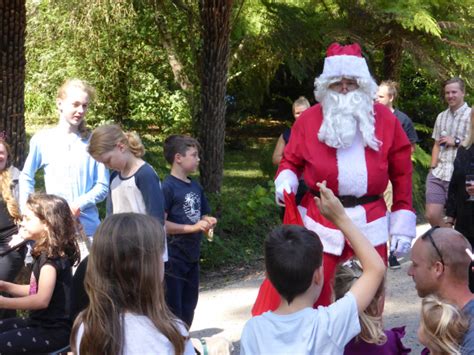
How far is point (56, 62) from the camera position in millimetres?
16281

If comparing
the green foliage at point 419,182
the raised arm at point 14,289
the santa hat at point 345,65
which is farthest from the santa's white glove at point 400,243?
the green foliage at point 419,182

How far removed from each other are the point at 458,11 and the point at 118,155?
9396 millimetres

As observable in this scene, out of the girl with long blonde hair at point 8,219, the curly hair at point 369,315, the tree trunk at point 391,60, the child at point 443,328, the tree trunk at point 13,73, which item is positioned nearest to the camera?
the child at point 443,328

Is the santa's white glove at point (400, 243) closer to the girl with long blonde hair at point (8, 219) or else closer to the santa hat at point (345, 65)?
the santa hat at point (345, 65)

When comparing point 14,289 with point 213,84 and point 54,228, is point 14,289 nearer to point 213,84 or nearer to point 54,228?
point 54,228

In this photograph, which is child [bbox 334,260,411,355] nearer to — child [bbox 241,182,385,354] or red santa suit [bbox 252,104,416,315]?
child [bbox 241,182,385,354]

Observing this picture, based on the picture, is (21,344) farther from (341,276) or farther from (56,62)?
(56,62)

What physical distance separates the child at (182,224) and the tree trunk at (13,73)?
2.69 m

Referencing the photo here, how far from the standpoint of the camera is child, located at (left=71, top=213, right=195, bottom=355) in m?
2.74

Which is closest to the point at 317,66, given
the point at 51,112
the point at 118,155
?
the point at 51,112

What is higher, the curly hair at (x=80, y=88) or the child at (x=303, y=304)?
the curly hair at (x=80, y=88)

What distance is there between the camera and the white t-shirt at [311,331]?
2.80 m

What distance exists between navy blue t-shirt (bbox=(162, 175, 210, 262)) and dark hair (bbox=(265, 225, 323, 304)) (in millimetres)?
2536

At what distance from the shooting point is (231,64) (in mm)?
14883
